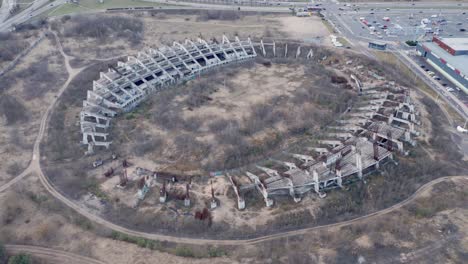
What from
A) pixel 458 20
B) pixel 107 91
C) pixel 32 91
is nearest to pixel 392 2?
pixel 458 20

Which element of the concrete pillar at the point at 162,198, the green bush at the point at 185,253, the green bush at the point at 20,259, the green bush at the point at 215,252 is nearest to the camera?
the green bush at the point at 20,259

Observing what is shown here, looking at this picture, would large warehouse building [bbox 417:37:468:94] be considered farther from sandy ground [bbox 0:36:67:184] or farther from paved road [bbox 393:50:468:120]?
sandy ground [bbox 0:36:67:184]

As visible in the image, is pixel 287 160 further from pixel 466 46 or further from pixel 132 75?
pixel 466 46

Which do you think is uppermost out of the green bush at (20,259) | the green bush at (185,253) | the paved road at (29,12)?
the paved road at (29,12)

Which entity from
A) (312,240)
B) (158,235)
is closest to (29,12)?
(158,235)

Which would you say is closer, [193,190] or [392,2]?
[193,190]

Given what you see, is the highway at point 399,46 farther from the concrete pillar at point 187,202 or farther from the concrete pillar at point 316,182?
the concrete pillar at point 187,202

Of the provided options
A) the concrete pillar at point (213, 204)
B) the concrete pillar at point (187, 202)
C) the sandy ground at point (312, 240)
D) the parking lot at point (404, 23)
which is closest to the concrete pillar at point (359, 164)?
the sandy ground at point (312, 240)

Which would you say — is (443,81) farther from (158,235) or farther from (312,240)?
(158,235)
